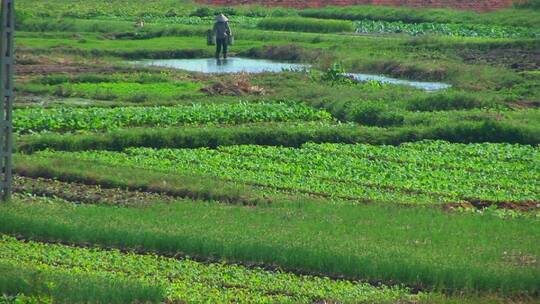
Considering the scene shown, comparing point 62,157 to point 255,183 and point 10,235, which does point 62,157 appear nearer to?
point 255,183

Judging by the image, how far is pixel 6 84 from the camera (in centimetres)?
1438

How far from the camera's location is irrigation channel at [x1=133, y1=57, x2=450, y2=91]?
30.0m

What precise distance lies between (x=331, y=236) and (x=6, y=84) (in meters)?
4.49

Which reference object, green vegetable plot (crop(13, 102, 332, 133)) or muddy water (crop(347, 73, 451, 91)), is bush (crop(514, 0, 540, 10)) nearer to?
muddy water (crop(347, 73, 451, 91))

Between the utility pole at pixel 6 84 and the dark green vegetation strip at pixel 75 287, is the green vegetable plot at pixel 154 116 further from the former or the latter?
the dark green vegetation strip at pixel 75 287

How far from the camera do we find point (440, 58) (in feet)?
108

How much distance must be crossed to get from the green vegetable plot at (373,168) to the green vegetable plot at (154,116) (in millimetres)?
1946

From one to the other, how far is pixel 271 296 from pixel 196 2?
45945 mm

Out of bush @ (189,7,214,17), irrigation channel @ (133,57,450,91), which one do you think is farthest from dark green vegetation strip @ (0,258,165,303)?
bush @ (189,7,214,17)

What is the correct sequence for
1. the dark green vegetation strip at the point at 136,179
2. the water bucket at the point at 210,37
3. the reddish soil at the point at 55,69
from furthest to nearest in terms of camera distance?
1. the water bucket at the point at 210,37
2. the reddish soil at the point at 55,69
3. the dark green vegetation strip at the point at 136,179

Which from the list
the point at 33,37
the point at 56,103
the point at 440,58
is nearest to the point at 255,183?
the point at 56,103

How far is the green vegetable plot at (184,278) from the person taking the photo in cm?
1068

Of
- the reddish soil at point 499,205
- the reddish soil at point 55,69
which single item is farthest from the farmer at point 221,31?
the reddish soil at point 499,205

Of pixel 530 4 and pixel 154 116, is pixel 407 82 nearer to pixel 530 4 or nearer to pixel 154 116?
pixel 154 116
